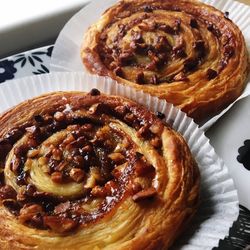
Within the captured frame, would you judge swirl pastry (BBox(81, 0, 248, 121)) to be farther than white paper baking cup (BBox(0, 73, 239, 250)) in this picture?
Yes

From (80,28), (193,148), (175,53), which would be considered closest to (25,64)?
(80,28)

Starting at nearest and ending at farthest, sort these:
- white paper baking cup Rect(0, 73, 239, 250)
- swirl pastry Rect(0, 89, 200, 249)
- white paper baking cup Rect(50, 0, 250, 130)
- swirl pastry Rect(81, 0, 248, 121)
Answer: swirl pastry Rect(0, 89, 200, 249) → white paper baking cup Rect(0, 73, 239, 250) → swirl pastry Rect(81, 0, 248, 121) → white paper baking cup Rect(50, 0, 250, 130)

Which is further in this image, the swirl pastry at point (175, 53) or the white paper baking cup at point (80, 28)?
the white paper baking cup at point (80, 28)

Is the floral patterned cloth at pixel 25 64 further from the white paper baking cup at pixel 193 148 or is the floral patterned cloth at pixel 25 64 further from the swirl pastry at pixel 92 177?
the swirl pastry at pixel 92 177

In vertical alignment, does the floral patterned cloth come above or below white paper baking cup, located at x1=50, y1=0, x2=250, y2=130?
below

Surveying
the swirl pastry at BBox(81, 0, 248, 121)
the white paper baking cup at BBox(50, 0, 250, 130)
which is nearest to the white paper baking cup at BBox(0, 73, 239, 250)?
the swirl pastry at BBox(81, 0, 248, 121)

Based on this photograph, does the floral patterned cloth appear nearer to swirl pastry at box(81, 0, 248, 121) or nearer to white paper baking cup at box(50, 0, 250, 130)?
white paper baking cup at box(50, 0, 250, 130)

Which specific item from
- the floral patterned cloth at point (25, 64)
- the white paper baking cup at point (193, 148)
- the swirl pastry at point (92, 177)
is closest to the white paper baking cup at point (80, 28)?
the floral patterned cloth at point (25, 64)
